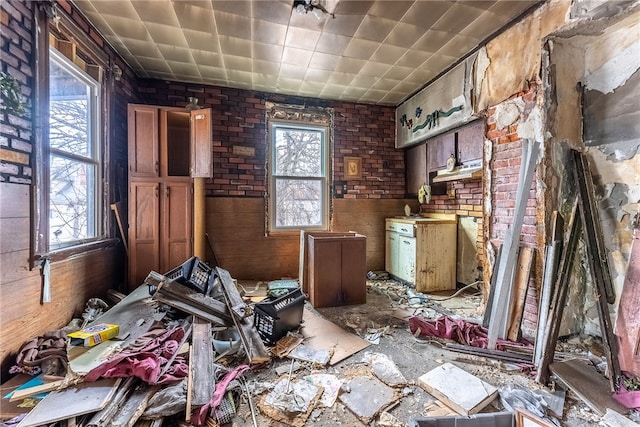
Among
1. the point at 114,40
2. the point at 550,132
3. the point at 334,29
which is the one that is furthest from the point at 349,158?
the point at 114,40

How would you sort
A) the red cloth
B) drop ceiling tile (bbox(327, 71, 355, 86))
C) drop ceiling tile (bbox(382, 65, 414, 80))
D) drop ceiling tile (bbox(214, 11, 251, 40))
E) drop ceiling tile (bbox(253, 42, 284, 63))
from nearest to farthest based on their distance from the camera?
the red cloth, drop ceiling tile (bbox(214, 11, 251, 40)), drop ceiling tile (bbox(253, 42, 284, 63)), drop ceiling tile (bbox(382, 65, 414, 80)), drop ceiling tile (bbox(327, 71, 355, 86))

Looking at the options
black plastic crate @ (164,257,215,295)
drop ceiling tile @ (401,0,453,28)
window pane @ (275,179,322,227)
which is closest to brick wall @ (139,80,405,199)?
window pane @ (275,179,322,227)

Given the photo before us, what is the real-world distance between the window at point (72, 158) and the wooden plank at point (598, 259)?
3.90 metres

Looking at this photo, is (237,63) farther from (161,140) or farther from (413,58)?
(413,58)

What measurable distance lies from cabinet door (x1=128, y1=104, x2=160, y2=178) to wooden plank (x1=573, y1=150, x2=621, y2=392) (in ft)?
13.3

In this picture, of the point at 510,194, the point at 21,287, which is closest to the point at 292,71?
the point at 510,194

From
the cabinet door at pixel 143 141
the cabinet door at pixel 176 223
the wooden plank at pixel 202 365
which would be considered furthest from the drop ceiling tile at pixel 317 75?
the wooden plank at pixel 202 365

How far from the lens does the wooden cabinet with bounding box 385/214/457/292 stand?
364 cm

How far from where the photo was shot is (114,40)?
285 cm

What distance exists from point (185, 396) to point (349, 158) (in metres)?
3.76

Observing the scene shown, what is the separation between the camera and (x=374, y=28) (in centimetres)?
262

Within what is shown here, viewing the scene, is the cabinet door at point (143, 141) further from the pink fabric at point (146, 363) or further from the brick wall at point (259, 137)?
the pink fabric at point (146, 363)

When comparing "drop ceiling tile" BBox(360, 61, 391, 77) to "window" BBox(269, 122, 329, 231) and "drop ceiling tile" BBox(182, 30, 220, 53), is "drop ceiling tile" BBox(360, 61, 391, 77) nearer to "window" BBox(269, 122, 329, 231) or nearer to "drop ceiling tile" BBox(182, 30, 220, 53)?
"window" BBox(269, 122, 329, 231)

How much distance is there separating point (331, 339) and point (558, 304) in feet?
5.42
